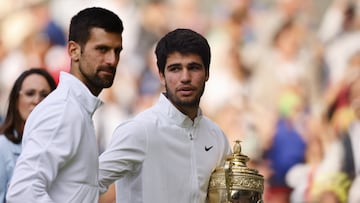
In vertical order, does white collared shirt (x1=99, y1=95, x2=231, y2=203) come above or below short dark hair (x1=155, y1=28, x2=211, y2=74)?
below

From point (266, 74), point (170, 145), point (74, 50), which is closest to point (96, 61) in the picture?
point (74, 50)

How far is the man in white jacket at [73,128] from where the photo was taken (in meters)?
3.33

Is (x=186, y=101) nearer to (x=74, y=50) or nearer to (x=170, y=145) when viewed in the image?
(x=170, y=145)

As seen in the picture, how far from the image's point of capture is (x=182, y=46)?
424 cm

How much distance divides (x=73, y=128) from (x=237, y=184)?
878mm

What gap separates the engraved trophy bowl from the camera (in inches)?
161

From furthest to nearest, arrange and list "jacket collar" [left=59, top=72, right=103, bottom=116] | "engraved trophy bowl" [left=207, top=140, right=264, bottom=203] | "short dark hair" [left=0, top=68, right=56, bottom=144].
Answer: "short dark hair" [left=0, top=68, right=56, bottom=144] < "engraved trophy bowl" [left=207, top=140, right=264, bottom=203] < "jacket collar" [left=59, top=72, right=103, bottom=116]

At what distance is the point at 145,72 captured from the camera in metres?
9.55

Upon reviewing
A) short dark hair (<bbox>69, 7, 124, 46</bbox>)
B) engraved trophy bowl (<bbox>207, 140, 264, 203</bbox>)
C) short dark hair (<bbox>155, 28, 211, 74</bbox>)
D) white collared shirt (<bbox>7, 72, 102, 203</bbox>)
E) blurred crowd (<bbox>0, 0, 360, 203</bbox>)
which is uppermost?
blurred crowd (<bbox>0, 0, 360, 203</bbox>)

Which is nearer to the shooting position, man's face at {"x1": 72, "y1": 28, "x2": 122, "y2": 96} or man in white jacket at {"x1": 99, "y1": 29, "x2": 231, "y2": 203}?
man's face at {"x1": 72, "y1": 28, "x2": 122, "y2": 96}

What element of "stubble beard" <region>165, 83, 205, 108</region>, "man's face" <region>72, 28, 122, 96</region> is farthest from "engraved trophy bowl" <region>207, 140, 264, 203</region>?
"man's face" <region>72, 28, 122, 96</region>

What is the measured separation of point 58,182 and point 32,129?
0.58 feet

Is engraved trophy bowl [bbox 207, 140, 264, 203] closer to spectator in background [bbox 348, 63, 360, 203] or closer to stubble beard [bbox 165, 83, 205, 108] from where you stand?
stubble beard [bbox 165, 83, 205, 108]

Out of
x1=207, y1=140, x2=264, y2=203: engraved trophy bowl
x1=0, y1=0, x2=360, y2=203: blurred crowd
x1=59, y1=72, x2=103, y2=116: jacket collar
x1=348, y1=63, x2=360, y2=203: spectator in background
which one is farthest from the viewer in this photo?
x1=0, y1=0, x2=360, y2=203: blurred crowd
